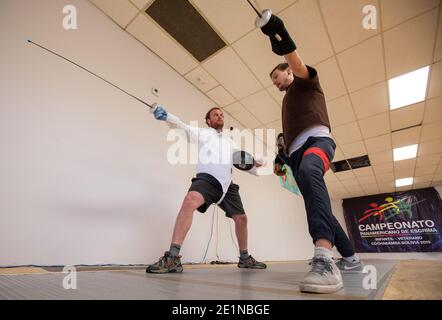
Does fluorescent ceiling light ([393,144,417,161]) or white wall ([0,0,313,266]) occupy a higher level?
fluorescent ceiling light ([393,144,417,161])

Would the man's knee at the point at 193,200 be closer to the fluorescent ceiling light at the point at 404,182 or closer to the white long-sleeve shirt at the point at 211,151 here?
the white long-sleeve shirt at the point at 211,151

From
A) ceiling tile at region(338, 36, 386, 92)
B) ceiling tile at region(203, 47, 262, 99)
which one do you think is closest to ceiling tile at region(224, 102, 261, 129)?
ceiling tile at region(203, 47, 262, 99)

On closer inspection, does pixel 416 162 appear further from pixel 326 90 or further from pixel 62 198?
pixel 62 198

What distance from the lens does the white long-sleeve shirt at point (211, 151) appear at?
1687mm

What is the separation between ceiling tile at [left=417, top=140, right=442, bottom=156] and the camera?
4508 millimetres

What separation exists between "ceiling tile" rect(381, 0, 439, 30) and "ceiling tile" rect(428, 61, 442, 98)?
0.94 metres

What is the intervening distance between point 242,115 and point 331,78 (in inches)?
53.8

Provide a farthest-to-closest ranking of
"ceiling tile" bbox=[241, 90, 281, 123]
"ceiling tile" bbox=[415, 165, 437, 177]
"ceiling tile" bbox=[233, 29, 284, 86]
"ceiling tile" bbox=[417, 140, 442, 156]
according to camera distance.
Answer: "ceiling tile" bbox=[415, 165, 437, 177], "ceiling tile" bbox=[417, 140, 442, 156], "ceiling tile" bbox=[241, 90, 281, 123], "ceiling tile" bbox=[233, 29, 284, 86]

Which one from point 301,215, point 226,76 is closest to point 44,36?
point 226,76

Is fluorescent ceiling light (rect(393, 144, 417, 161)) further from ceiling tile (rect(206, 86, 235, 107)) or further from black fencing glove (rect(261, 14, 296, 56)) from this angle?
black fencing glove (rect(261, 14, 296, 56))

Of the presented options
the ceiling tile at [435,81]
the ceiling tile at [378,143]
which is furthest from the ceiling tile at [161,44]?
the ceiling tile at [378,143]

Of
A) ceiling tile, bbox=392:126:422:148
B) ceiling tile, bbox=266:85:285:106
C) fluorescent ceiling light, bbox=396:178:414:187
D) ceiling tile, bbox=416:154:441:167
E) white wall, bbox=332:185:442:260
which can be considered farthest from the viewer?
white wall, bbox=332:185:442:260

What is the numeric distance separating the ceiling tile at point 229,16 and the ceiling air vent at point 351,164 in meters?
4.10
